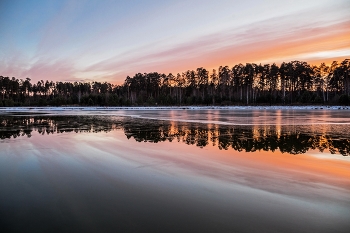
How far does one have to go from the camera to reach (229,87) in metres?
98.4

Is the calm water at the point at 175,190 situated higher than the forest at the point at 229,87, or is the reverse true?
the forest at the point at 229,87

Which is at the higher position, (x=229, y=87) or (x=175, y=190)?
(x=229, y=87)

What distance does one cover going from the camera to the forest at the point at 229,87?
78000 mm

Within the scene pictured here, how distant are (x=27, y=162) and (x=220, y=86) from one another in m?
96.3

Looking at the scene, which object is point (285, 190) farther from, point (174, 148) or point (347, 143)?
point (347, 143)

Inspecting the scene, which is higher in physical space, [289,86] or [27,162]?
[289,86]

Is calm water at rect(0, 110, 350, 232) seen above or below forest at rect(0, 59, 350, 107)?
below

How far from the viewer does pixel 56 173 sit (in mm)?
6953

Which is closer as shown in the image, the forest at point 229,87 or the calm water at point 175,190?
the calm water at point 175,190

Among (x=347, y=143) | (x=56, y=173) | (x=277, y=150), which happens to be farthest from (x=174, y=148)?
(x=347, y=143)

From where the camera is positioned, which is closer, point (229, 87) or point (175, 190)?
point (175, 190)

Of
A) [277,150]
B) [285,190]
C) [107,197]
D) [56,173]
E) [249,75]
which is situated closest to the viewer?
[107,197]

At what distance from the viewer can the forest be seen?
78000mm

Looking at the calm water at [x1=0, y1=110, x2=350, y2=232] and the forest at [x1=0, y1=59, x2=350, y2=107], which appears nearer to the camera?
the calm water at [x1=0, y1=110, x2=350, y2=232]
